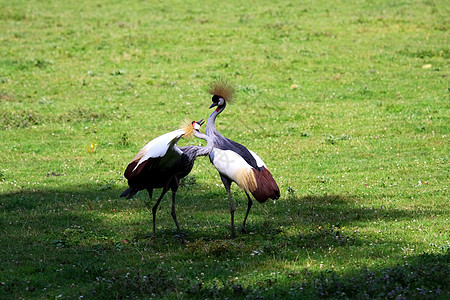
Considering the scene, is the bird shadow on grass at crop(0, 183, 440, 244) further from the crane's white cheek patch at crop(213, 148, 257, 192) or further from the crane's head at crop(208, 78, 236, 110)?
the crane's head at crop(208, 78, 236, 110)

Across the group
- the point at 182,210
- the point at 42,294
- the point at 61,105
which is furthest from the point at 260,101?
the point at 42,294

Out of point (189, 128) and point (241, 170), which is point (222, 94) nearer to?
point (189, 128)

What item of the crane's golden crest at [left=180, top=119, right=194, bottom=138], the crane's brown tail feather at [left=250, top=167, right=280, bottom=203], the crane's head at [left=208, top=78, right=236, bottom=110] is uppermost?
the crane's head at [left=208, top=78, right=236, bottom=110]

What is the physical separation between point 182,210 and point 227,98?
272cm

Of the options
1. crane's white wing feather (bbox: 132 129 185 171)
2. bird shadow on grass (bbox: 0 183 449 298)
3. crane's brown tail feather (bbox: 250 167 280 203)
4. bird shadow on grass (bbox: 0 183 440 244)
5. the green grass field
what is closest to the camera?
bird shadow on grass (bbox: 0 183 449 298)

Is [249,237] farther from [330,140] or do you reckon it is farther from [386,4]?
[386,4]

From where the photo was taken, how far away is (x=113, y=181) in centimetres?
1398

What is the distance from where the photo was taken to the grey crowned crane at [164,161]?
9256mm

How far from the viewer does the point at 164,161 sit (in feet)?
31.8

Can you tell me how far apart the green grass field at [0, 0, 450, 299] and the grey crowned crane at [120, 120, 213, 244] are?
1002 millimetres

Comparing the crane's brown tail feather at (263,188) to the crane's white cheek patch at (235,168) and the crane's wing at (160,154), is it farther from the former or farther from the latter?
the crane's wing at (160,154)

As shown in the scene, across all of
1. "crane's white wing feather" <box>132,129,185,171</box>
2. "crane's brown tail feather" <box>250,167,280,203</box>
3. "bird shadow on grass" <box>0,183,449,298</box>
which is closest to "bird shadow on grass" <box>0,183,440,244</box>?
"bird shadow on grass" <box>0,183,449,298</box>

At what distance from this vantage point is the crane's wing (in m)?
9.21

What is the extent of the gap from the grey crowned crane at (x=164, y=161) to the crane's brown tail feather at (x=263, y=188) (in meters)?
1.00
